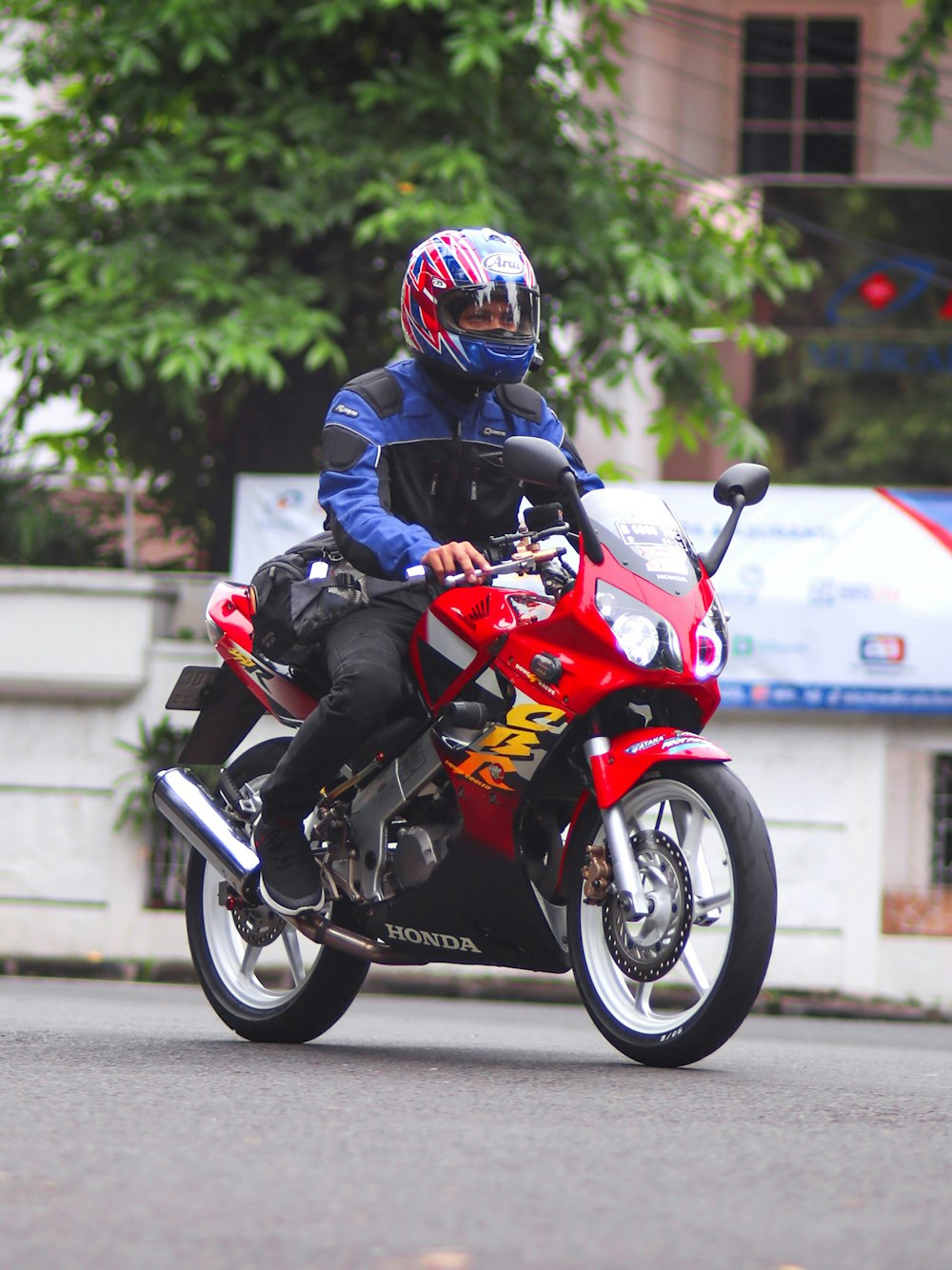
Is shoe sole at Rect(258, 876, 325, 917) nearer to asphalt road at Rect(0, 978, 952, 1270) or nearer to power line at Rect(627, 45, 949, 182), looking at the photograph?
asphalt road at Rect(0, 978, 952, 1270)

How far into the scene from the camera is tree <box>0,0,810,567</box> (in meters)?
11.3

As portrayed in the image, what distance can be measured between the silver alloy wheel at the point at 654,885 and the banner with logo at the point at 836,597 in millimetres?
6836

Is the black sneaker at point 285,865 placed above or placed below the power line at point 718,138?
below

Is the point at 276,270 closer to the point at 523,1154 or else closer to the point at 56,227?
the point at 56,227

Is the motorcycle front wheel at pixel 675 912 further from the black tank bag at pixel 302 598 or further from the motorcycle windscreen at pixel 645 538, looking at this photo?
the black tank bag at pixel 302 598

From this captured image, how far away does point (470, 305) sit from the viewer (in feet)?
17.4

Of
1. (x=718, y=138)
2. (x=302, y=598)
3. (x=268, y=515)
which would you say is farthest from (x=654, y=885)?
(x=718, y=138)

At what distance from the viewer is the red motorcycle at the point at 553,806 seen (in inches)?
184

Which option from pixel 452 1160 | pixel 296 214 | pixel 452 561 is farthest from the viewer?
pixel 296 214

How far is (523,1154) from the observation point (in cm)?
361

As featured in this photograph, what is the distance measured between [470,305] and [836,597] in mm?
6671

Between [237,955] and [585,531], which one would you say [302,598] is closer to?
[585,531]

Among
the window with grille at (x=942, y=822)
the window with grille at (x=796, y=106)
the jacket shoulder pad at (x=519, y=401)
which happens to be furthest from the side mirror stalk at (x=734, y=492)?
the window with grille at (x=796, y=106)

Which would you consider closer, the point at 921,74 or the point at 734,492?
the point at 734,492
